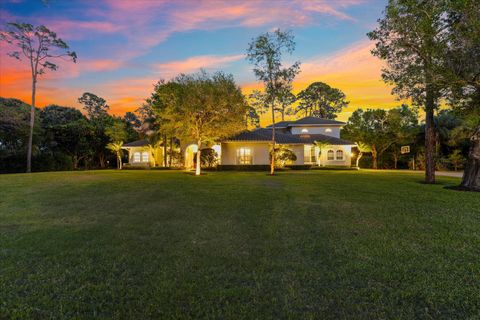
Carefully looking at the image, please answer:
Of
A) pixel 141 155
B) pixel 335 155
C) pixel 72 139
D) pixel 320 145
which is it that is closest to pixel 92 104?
pixel 72 139

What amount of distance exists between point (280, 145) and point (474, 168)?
16398 millimetres

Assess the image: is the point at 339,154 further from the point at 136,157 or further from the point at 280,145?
the point at 136,157

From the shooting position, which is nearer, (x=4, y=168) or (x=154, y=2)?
(x=154, y=2)

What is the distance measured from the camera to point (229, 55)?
65.6 ft

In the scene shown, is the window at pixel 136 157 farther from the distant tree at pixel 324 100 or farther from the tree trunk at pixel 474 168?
the distant tree at pixel 324 100

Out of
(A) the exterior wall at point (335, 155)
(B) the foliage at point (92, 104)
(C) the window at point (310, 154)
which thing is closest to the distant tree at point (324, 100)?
(C) the window at point (310, 154)

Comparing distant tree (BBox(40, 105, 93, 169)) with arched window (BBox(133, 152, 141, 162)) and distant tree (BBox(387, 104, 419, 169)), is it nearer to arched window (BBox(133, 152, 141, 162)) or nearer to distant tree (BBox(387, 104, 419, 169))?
arched window (BBox(133, 152, 141, 162))

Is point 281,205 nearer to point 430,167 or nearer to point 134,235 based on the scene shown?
point 134,235

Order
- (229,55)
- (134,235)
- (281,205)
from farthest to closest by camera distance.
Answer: (229,55)
(281,205)
(134,235)

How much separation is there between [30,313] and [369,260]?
16.2ft

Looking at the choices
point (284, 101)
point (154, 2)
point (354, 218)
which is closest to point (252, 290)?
point (354, 218)

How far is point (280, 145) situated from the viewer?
2612cm

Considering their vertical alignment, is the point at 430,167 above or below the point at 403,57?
below

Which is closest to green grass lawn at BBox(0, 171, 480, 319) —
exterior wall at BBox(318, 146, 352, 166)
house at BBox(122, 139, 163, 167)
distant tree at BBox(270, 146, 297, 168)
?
distant tree at BBox(270, 146, 297, 168)
